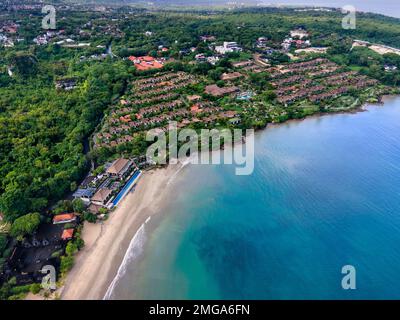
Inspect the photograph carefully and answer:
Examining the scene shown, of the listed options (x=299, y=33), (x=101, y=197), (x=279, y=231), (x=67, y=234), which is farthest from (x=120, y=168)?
(x=299, y=33)

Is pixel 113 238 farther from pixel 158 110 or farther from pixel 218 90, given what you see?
pixel 218 90

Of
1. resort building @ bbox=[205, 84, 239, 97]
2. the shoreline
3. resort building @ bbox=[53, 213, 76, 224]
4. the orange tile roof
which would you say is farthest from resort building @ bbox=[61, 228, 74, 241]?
resort building @ bbox=[205, 84, 239, 97]

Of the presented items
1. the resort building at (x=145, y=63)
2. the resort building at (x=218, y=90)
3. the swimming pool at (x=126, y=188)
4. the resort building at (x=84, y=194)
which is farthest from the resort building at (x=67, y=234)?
the resort building at (x=145, y=63)

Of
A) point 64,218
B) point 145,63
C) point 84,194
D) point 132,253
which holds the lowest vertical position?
point 132,253

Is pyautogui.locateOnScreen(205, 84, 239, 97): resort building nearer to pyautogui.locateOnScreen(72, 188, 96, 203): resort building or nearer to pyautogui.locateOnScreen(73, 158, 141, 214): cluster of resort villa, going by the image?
pyautogui.locateOnScreen(73, 158, 141, 214): cluster of resort villa

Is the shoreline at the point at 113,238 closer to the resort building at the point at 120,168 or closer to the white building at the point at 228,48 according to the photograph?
the resort building at the point at 120,168

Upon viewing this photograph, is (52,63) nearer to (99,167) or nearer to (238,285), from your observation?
(99,167)
